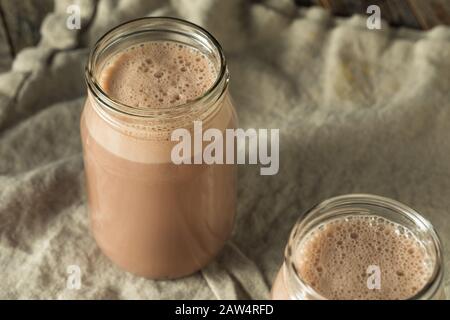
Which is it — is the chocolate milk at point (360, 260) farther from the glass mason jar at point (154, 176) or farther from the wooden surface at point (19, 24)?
the wooden surface at point (19, 24)

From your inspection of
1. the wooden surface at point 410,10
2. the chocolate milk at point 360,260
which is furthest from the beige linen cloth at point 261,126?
the chocolate milk at point 360,260

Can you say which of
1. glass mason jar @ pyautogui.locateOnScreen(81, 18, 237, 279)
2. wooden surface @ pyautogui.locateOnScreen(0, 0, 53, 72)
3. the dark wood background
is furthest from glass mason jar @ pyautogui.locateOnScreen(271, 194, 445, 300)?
wooden surface @ pyautogui.locateOnScreen(0, 0, 53, 72)

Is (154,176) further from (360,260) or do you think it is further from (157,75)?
(360,260)

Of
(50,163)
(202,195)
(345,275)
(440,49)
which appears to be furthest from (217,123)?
(440,49)

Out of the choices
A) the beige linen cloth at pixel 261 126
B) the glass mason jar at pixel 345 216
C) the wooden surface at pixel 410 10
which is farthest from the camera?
the wooden surface at pixel 410 10

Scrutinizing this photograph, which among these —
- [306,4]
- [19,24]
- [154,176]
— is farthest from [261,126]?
[19,24]
